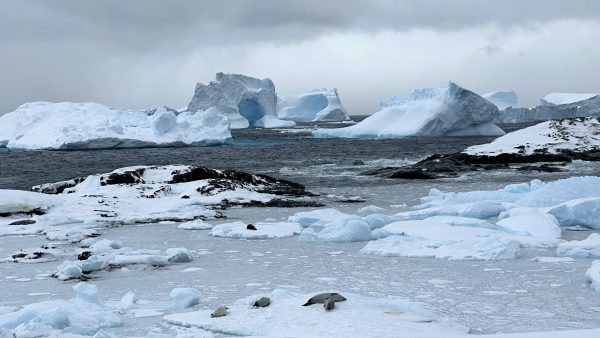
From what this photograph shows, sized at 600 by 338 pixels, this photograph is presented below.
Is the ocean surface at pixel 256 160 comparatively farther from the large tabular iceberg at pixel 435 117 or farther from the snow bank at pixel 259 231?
the snow bank at pixel 259 231

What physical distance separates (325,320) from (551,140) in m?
24.7

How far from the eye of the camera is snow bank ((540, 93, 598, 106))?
6247 cm

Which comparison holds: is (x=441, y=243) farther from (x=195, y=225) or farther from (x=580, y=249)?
(x=195, y=225)

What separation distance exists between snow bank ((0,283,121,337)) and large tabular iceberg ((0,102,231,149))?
3398cm

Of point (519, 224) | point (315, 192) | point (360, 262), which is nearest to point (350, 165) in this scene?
point (315, 192)

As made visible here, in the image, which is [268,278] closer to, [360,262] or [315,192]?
[360,262]

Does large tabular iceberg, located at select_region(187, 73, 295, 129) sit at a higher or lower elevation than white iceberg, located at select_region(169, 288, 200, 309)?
higher

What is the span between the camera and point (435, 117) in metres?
41.6

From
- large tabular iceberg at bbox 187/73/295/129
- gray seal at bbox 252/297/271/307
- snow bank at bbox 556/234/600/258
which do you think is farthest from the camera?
large tabular iceberg at bbox 187/73/295/129

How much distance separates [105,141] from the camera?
3884 cm

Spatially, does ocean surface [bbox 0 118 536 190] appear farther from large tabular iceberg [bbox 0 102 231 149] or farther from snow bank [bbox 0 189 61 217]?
snow bank [bbox 0 189 61 217]

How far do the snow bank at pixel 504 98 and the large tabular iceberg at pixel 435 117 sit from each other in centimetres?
2362

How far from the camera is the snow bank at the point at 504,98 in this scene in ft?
225

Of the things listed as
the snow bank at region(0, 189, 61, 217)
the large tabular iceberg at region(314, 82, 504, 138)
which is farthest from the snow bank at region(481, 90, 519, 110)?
the snow bank at region(0, 189, 61, 217)
